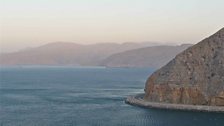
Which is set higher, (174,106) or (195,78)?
(195,78)

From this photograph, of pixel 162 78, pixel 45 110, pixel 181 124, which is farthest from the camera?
pixel 162 78

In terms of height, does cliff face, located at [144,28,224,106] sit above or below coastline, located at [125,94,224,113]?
above

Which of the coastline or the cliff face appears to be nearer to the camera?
the coastline

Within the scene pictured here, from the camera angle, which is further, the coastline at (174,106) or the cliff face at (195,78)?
the cliff face at (195,78)

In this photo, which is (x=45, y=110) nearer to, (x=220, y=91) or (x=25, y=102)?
(x=25, y=102)

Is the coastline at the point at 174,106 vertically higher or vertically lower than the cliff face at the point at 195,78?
lower

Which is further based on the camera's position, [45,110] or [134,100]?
[134,100]

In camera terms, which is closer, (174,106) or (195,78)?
(174,106)

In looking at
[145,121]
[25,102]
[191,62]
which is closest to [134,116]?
[145,121]
